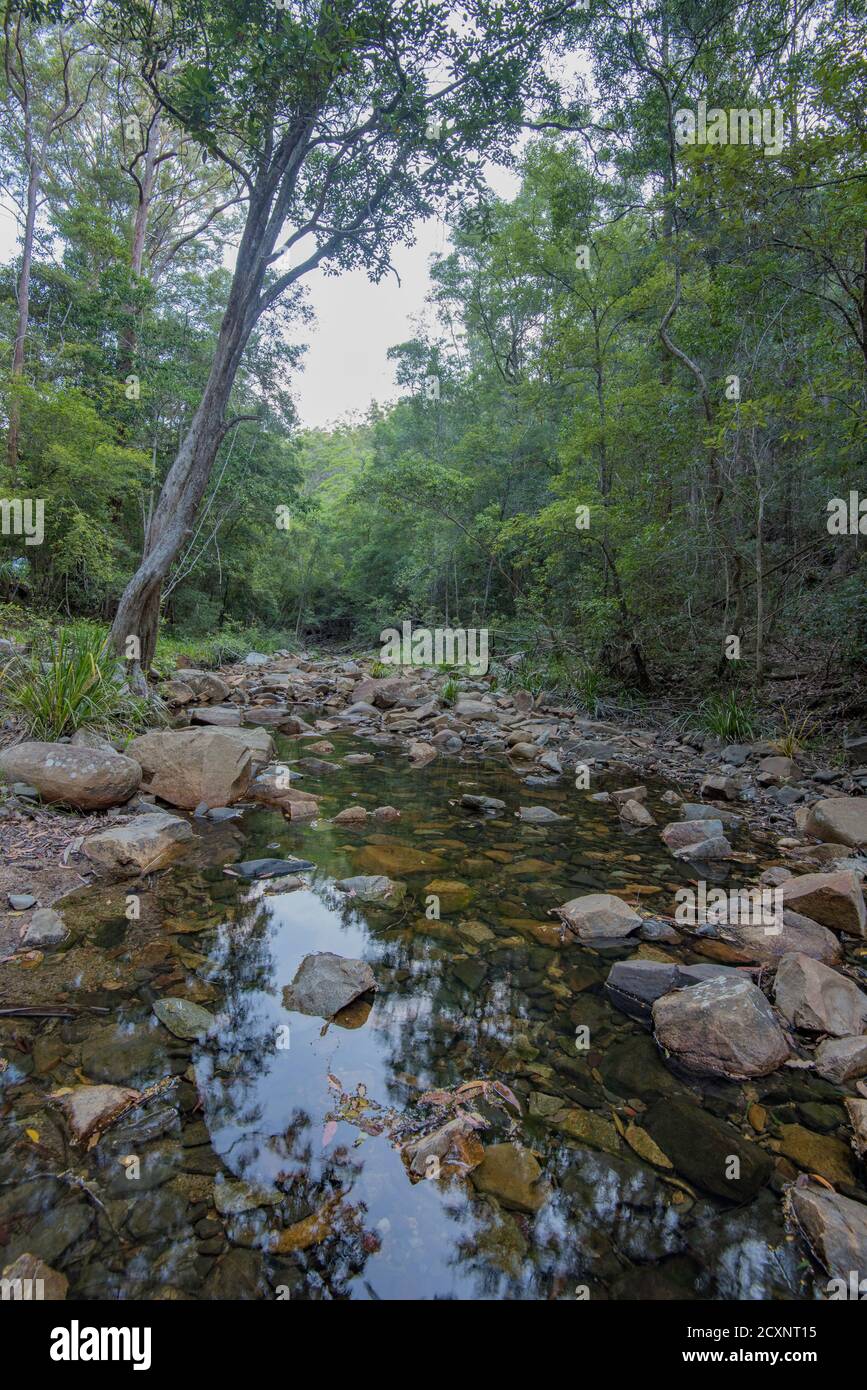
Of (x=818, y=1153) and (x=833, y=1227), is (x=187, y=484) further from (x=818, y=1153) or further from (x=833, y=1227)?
(x=833, y=1227)

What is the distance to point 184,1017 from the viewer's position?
90.7 inches

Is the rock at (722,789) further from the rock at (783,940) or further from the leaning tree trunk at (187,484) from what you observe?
the leaning tree trunk at (187,484)

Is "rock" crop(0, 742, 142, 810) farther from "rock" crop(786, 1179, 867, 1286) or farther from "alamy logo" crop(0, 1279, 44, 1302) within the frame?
"rock" crop(786, 1179, 867, 1286)

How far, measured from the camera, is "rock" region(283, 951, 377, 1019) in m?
2.50

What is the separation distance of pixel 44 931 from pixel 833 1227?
9.91 ft

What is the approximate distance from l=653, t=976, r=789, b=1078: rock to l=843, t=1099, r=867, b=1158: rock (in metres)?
0.25

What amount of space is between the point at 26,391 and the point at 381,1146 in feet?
43.4

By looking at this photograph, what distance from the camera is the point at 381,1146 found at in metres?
1.83

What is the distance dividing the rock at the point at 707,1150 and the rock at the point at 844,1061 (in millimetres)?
504

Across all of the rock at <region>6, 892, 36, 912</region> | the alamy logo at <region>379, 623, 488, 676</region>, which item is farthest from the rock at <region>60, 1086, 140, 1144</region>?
the alamy logo at <region>379, 623, 488, 676</region>

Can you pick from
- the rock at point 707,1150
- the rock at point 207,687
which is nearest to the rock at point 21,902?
the rock at point 707,1150

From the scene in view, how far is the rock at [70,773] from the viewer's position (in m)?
3.99
